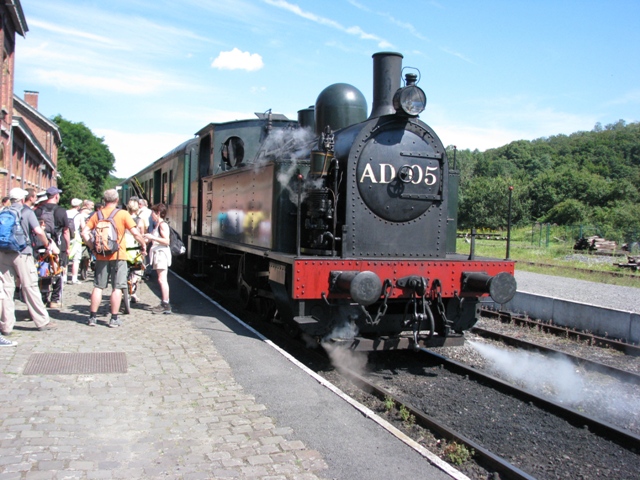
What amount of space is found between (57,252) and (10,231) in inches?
75.0

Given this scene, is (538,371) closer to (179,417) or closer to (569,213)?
(179,417)

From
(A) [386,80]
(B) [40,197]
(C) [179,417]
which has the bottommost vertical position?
(C) [179,417]

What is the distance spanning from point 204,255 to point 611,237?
26.3 meters

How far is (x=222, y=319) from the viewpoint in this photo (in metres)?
7.66

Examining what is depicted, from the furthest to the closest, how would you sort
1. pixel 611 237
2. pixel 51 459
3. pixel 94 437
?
1. pixel 611 237
2. pixel 94 437
3. pixel 51 459

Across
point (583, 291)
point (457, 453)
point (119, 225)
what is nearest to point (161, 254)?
point (119, 225)

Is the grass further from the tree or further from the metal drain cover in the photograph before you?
the tree

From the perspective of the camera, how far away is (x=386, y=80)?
665 centimetres

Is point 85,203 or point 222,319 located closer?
point 222,319

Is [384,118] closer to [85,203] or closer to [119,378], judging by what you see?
[119,378]

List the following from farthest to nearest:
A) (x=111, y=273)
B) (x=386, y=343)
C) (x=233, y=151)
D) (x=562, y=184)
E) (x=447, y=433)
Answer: (x=562, y=184)
(x=233, y=151)
(x=111, y=273)
(x=386, y=343)
(x=447, y=433)

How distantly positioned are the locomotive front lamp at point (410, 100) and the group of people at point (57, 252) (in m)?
3.58

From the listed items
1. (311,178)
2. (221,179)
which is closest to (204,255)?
(221,179)

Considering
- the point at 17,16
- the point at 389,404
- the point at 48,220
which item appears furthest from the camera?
the point at 17,16
